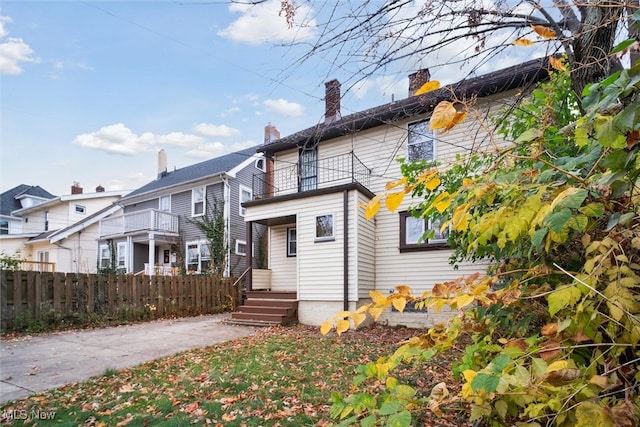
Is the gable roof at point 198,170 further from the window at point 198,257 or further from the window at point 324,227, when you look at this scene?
the window at point 324,227

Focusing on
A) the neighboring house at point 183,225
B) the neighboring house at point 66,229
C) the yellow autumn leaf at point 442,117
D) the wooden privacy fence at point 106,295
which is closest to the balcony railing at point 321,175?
the wooden privacy fence at point 106,295

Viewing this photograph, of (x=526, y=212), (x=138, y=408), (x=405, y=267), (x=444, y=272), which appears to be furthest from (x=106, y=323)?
(x=526, y=212)

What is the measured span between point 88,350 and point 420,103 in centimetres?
712

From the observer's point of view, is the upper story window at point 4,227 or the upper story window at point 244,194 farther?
the upper story window at point 4,227

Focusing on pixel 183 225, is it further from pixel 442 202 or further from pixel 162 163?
pixel 442 202

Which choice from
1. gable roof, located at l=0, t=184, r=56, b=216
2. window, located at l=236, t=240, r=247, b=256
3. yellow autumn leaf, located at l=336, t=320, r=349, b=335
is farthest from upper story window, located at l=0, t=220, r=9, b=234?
yellow autumn leaf, located at l=336, t=320, r=349, b=335

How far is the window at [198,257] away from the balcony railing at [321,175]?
6.77 meters

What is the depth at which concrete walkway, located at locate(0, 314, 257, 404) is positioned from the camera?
4.63 metres

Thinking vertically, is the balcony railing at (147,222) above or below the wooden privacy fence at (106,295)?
above

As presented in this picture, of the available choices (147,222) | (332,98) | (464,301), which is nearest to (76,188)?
(147,222)

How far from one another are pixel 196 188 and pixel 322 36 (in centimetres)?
1697

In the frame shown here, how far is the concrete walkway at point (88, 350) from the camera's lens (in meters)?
4.63

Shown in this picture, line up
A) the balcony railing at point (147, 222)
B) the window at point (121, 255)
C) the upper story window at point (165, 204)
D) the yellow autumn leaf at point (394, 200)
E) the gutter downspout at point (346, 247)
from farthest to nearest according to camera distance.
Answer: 1. the window at point (121, 255)
2. the upper story window at point (165, 204)
3. the balcony railing at point (147, 222)
4. the gutter downspout at point (346, 247)
5. the yellow autumn leaf at point (394, 200)

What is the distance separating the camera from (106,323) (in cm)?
941
